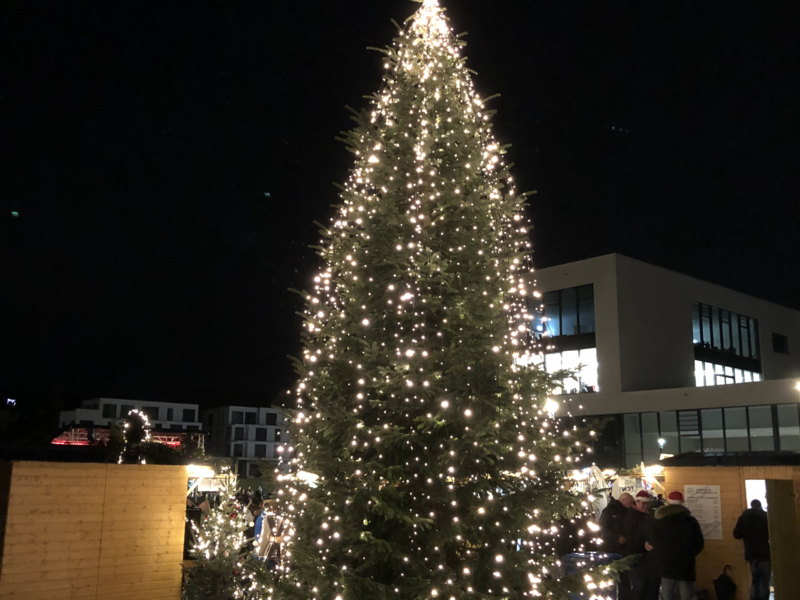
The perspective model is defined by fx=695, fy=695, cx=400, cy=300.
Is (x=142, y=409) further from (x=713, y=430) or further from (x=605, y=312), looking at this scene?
(x=713, y=430)

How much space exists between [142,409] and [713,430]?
66.9m

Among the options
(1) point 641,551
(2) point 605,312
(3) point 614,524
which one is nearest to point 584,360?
(2) point 605,312

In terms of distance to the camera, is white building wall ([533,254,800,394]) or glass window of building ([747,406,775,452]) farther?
white building wall ([533,254,800,394])

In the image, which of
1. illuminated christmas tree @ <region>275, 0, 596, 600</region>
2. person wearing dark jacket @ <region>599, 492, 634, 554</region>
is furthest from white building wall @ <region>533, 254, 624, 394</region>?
illuminated christmas tree @ <region>275, 0, 596, 600</region>

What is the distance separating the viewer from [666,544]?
8336mm

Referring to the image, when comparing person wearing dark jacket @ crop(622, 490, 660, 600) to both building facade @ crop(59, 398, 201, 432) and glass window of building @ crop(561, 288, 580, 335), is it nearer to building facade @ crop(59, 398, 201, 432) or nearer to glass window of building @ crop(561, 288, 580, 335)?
glass window of building @ crop(561, 288, 580, 335)

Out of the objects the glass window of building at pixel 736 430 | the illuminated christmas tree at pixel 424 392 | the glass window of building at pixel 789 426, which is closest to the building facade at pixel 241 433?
the glass window of building at pixel 736 430

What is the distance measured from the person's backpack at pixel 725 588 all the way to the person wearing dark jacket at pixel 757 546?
0.50 meters

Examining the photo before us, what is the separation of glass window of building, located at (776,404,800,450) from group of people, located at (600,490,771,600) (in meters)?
20.0

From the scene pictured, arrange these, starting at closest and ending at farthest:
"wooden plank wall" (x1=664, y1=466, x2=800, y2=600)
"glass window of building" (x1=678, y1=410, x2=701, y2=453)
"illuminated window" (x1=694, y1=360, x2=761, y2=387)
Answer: "wooden plank wall" (x1=664, y1=466, x2=800, y2=600)
"glass window of building" (x1=678, y1=410, x2=701, y2=453)
"illuminated window" (x1=694, y1=360, x2=761, y2=387)

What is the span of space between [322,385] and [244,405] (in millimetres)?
89175

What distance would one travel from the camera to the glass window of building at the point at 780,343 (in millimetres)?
40688

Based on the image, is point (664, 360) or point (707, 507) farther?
point (664, 360)

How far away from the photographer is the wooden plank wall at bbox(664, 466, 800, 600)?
10.4 m
